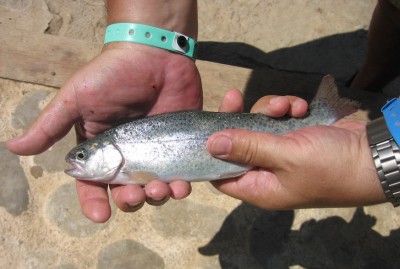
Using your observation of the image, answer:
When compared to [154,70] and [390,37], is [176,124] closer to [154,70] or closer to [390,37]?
[154,70]

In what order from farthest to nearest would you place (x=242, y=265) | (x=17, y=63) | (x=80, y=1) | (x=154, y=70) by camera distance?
(x=80, y=1) < (x=17, y=63) < (x=242, y=265) < (x=154, y=70)

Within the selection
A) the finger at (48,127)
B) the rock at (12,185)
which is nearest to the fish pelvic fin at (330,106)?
the finger at (48,127)

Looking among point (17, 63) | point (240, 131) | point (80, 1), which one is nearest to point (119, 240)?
point (240, 131)

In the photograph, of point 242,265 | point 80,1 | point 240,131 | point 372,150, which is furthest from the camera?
point 80,1

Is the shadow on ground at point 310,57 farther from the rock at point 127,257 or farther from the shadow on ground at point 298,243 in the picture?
the rock at point 127,257

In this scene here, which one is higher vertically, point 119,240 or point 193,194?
point 193,194

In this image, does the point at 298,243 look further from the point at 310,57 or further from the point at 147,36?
the point at 310,57
